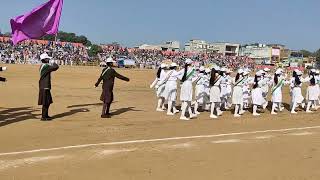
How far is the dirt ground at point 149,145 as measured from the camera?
881 centimetres

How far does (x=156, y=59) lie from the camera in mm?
65000

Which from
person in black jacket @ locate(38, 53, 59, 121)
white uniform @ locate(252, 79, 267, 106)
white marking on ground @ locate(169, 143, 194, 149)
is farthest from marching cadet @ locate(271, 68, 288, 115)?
person in black jacket @ locate(38, 53, 59, 121)

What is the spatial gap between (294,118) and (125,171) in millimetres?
10666

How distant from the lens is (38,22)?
15.7 meters

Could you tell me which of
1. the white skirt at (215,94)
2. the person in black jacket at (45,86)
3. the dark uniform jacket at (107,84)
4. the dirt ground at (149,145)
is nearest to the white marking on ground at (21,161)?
the dirt ground at (149,145)

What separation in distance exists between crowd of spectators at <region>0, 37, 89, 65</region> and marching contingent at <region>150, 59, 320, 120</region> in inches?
1057

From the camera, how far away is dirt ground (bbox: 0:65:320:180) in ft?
28.9

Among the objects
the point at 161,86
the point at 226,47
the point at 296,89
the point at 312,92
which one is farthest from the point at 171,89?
the point at 226,47

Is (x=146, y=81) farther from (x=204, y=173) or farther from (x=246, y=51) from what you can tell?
(x=246, y=51)

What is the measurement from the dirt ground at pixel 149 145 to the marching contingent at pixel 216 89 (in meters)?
0.60

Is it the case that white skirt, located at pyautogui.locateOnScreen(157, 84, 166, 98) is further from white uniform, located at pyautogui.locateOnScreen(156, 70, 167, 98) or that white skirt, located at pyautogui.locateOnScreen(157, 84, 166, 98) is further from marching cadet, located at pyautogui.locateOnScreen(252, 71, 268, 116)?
marching cadet, located at pyautogui.locateOnScreen(252, 71, 268, 116)

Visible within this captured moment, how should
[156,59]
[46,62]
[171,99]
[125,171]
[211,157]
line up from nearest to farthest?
[125,171] → [211,157] → [46,62] → [171,99] → [156,59]

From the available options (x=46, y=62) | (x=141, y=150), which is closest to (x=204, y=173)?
(x=141, y=150)

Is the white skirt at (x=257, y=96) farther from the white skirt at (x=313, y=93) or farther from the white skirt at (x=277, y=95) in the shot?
the white skirt at (x=313, y=93)
